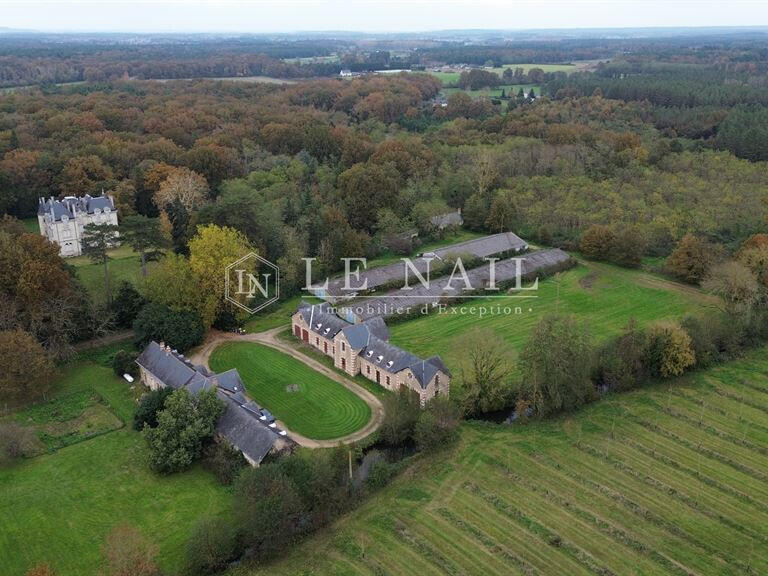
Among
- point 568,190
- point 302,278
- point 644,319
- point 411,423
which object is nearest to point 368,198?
point 302,278

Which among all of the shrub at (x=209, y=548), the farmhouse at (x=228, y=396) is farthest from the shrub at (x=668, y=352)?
the shrub at (x=209, y=548)

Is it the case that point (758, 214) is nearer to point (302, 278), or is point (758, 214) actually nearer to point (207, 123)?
point (302, 278)

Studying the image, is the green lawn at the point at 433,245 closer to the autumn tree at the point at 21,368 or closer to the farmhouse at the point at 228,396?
the farmhouse at the point at 228,396

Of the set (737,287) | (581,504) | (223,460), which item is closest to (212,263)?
(223,460)

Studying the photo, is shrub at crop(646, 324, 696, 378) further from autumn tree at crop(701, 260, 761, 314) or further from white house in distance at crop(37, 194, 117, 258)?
white house in distance at crop(37, 194, 117, 258)

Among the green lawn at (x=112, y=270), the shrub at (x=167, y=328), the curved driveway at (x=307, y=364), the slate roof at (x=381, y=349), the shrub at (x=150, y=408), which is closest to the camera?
the shrub at (x=150, y=408)

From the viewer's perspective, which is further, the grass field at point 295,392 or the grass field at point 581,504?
the grass field at point 295,392
